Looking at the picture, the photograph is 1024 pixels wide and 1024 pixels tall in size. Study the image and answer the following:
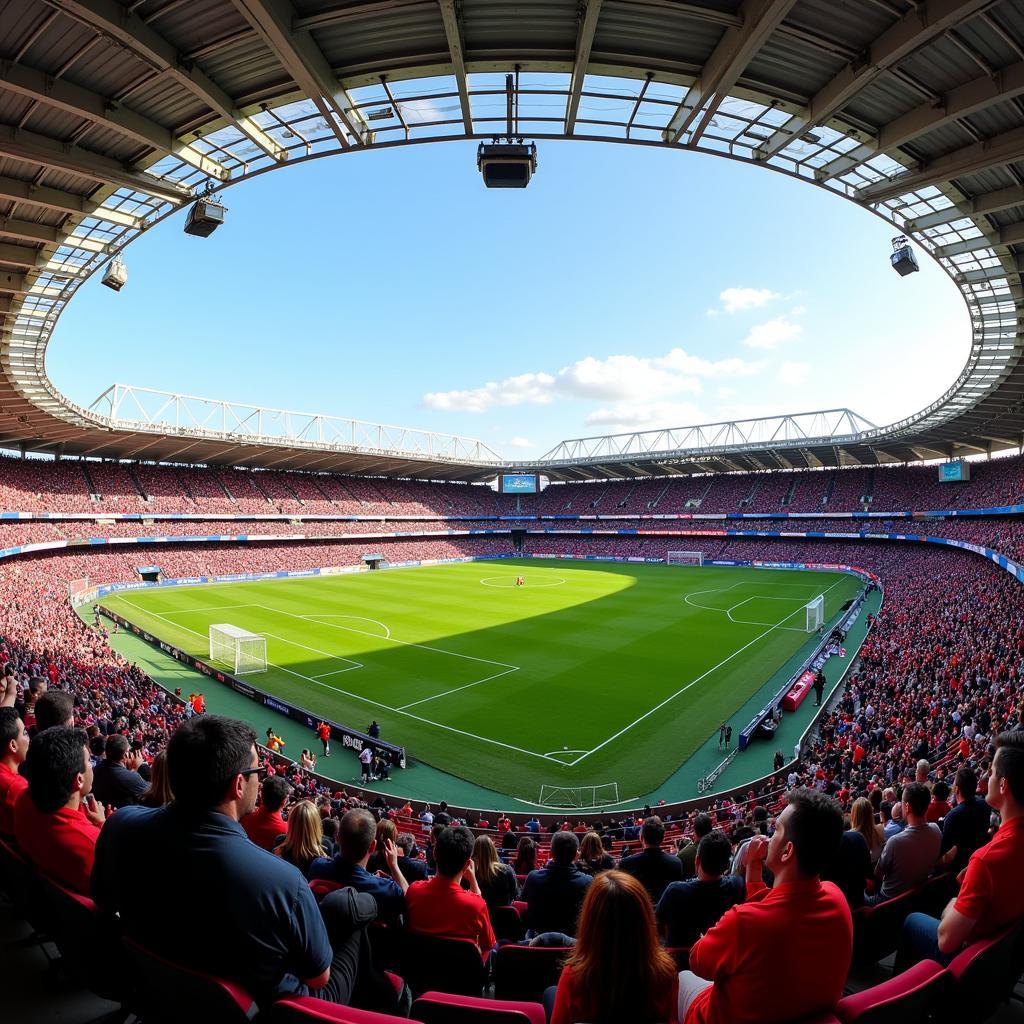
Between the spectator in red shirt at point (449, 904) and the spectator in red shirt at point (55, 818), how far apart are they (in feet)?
6.27

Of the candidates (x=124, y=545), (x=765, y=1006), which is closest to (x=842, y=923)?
(x=765, y=1006)

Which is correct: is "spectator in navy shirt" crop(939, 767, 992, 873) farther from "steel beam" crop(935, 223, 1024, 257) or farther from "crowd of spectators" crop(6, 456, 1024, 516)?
"crowd of spectators" crop(6, 456, 1024, 516)

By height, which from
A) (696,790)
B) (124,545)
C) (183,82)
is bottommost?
(696,790)

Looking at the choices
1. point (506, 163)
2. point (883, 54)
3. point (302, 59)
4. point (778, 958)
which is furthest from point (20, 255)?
point (778, 958)

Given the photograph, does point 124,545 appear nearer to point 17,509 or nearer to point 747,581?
point 17,509

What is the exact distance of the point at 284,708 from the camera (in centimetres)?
2286

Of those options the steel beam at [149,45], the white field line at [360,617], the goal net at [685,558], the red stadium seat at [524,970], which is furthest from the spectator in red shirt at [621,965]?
the goal net at [685,558]

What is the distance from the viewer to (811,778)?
51.7 feet

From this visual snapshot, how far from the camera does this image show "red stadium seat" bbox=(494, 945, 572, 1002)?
11.9 ft

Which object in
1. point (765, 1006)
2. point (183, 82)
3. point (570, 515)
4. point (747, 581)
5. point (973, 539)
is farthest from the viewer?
Result: point (570, 515)

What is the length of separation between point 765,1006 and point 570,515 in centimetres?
8268

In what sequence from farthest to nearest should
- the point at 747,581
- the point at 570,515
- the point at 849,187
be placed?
the point at 570,515, the point at 747,581, the point at 849,187

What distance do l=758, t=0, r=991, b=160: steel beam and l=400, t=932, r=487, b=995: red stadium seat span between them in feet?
35.3

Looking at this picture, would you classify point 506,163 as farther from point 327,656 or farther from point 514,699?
point 327,656
